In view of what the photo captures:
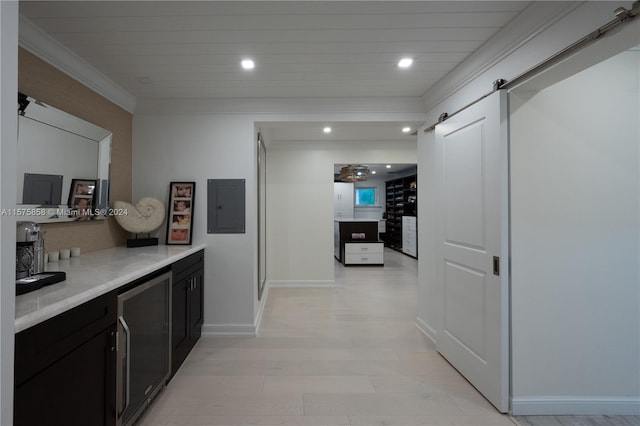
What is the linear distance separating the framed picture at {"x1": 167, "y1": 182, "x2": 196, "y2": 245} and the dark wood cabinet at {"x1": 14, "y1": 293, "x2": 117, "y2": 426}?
1460 mm

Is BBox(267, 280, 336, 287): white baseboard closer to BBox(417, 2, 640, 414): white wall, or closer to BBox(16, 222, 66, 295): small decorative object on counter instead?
BBox(417, 2, 640, 414): white wall

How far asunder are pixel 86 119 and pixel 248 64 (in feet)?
4.71

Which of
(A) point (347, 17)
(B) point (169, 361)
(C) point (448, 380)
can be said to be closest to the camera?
(A) point (347, 17)

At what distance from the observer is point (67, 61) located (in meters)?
2.00

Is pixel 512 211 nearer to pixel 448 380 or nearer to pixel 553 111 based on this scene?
pixel 553 111

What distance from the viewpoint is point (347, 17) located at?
5.33 feet

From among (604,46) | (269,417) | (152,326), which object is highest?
(604,46)

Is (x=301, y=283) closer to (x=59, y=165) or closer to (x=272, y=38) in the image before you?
(x=59, y=165)

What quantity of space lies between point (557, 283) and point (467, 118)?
130 cm

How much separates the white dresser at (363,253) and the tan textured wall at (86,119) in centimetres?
452

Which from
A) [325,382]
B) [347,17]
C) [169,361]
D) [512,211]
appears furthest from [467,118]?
[169,361]

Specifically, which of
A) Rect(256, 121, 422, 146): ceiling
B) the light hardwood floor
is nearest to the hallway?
the light hardwood floor

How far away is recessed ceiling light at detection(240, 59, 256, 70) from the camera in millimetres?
2096

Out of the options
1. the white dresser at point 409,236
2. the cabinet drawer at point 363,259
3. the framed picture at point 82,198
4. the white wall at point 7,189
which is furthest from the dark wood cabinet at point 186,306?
the white dresser at point 409,236
